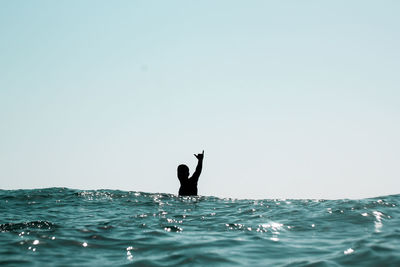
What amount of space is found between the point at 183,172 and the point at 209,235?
8.51 metres

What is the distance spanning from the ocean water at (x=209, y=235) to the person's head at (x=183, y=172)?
13.2ft

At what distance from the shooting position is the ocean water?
5.47 m

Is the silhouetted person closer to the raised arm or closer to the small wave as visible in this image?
the raised arm

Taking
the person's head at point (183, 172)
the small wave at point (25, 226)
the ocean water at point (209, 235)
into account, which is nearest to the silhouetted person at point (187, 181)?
the person's head at point (183, 172)

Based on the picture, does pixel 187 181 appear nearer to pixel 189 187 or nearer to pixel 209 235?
pixel 189 187

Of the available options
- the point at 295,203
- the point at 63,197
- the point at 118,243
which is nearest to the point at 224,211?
the point at 295,203

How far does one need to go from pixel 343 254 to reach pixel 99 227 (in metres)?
4.90

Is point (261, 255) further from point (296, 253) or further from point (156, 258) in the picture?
point (156, 258)

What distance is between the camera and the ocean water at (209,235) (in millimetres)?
5473

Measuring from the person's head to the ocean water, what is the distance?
159 inches

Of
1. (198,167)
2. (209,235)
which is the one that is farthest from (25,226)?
(198,167)

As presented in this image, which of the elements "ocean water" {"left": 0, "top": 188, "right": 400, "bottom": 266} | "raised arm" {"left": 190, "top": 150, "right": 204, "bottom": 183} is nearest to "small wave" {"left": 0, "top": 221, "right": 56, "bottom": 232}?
"ocean water" {"left": 0, "top": 188, "right": 400, "bottom": 266}

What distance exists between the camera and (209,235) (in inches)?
286

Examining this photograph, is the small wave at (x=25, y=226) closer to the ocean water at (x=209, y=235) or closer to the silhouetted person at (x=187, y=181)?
the ocean water at (x=209, y=235)
